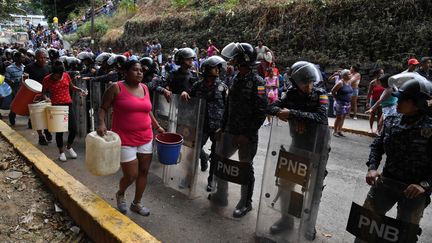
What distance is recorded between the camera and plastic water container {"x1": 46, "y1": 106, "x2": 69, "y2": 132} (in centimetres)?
557

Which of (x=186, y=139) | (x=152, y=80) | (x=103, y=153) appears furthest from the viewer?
(x=152, y=80)

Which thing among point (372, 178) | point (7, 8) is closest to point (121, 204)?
point (372, 178)

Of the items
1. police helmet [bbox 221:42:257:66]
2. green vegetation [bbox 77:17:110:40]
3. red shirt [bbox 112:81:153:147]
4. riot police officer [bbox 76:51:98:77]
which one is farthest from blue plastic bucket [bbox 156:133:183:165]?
green vegetation [bbox 77:17:110:40]

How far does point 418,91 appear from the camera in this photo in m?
2.49

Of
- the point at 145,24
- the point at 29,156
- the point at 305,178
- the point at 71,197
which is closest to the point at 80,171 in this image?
the point at 29,156

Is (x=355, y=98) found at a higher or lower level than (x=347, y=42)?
lower

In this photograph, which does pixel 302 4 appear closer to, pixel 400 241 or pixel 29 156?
pixel 29 156

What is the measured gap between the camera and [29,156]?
17.3 ft

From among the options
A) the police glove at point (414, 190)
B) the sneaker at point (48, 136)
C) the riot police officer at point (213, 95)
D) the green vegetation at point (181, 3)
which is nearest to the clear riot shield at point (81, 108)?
the sneaker at point (48, 136)

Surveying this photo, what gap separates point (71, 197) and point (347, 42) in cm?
1118

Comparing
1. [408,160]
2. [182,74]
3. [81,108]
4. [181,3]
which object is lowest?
[81,108]

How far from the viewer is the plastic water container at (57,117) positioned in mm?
5570

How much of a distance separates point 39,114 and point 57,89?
0.54 m

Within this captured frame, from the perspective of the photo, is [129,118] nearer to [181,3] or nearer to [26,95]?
[26,95]
